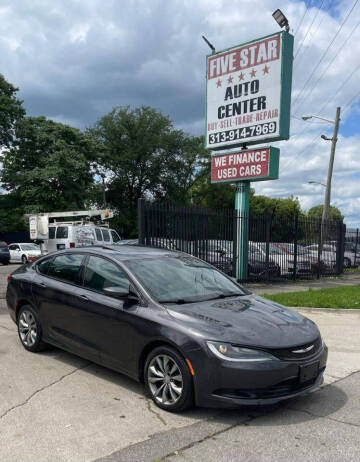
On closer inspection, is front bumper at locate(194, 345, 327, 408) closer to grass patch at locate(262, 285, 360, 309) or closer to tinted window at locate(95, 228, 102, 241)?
grass patch at locate(262, 285, 360, 309)

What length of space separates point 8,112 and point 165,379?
33391 millimetres

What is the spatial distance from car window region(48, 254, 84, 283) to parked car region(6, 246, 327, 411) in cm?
2

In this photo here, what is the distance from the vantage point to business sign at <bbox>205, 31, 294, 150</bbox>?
13562mm

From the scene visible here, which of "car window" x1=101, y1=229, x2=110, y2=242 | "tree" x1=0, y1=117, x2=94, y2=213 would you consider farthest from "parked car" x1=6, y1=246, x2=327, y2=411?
"tree" x1=0, y1=117, x2=94, y2=213

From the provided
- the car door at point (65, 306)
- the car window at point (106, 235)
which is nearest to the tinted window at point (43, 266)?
the car door at point (65, 306)

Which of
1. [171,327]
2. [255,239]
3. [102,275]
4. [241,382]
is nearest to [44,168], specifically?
[255,239]

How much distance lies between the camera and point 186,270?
5344 mm

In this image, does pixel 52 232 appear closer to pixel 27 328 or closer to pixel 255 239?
pixel 255 239

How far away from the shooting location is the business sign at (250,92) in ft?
44.5

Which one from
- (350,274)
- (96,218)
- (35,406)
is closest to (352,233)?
(350,274)

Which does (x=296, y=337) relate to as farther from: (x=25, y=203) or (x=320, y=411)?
(x=25, y=203)

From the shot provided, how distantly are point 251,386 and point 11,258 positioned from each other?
26.3m

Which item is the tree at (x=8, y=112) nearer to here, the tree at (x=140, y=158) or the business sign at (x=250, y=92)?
the tree at (x=140, y=158)

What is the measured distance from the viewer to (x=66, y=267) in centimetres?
568
